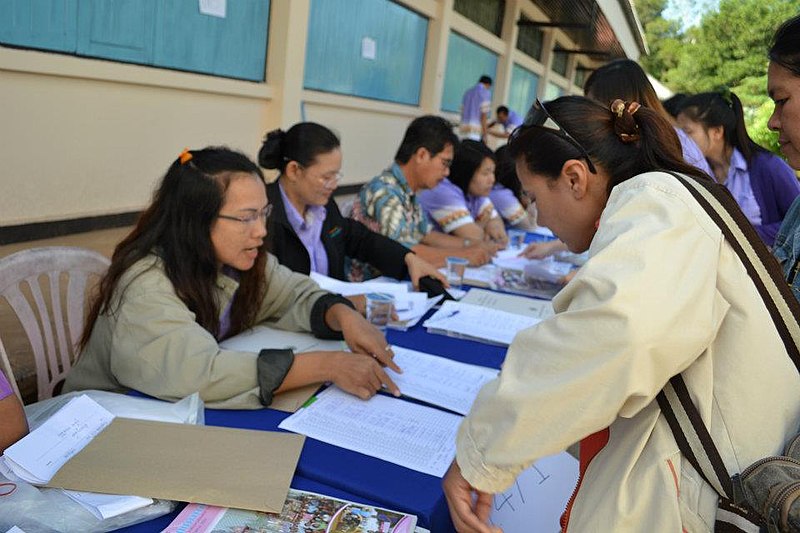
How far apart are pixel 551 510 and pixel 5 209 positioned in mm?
3347

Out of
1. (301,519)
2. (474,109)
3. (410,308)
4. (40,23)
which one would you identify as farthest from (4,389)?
(474,109)

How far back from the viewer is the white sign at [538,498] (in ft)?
4.04

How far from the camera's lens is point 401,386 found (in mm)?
1511

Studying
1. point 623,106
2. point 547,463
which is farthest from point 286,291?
point 623,106

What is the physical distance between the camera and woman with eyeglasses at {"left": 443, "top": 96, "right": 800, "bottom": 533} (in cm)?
71

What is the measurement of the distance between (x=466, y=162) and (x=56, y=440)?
10.4ft

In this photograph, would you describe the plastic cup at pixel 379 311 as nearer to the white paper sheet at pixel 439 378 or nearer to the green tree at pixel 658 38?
the white paper sheet at pixel 439 378

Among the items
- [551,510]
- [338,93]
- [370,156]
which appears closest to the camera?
[551,510]

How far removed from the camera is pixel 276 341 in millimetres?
1771

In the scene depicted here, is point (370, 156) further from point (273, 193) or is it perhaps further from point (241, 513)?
A: point (241, 513)

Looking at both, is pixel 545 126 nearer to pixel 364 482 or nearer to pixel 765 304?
pixel 765 304

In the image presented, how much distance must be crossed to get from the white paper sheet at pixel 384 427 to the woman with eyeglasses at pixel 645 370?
340mm

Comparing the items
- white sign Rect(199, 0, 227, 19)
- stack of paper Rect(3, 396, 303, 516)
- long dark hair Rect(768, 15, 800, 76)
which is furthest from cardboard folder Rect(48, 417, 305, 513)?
white sign Rect(199, 0, 227, 19)

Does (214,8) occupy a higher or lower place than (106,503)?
higher
